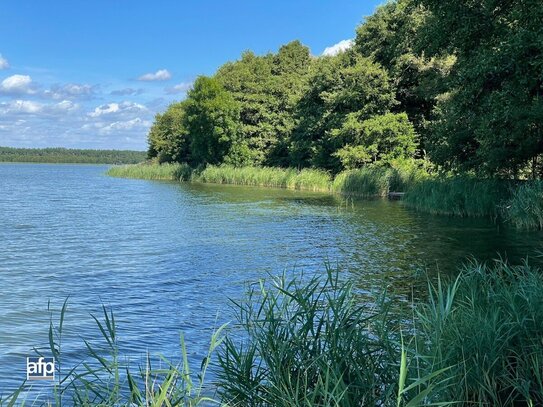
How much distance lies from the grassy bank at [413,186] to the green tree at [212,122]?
2.36 meters

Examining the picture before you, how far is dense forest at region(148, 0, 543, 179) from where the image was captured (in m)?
16.8

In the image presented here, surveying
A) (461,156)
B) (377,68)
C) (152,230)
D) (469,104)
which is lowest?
Answer: (152,230)

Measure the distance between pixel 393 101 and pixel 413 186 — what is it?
14179 millimetres

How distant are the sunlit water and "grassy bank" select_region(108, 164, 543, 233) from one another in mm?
1035

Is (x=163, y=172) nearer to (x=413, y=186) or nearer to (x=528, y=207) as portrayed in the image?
(x=413, y=186)

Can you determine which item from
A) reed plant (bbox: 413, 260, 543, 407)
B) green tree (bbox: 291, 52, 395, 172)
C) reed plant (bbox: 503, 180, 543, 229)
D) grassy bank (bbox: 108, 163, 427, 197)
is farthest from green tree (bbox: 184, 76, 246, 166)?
reed plant (bbox: 413, 260, 543, 407)

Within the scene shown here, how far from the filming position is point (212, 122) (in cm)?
6338

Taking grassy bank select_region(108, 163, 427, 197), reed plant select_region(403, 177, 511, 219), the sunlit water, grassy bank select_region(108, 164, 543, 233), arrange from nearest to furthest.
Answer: the sunlit water < grassy bank select_region(108, 164, 543, 233) < reed plant select_region(403, 177, 511, 219) < grassy bank select_region(108, 163, 427, 197)

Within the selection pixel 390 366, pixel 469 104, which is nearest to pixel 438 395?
pixel 390 366

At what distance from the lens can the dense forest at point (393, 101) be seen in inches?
663

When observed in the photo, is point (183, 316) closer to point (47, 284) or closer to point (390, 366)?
point (47, 284)

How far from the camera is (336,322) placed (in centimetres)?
551

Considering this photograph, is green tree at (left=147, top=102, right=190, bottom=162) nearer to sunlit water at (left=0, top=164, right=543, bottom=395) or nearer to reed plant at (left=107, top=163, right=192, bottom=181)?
reed plant at (left=107, top=163, right=192, bottom=181)

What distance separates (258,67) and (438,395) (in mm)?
63956
